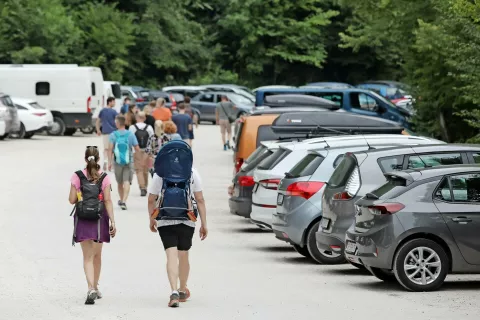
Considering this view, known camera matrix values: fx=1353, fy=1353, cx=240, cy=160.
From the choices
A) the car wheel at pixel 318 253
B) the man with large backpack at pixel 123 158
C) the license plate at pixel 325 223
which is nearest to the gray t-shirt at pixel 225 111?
the man with large backpack at pixel 123 158

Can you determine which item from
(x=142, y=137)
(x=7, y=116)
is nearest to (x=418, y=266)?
(x=142, y=137)

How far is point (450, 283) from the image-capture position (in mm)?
14422

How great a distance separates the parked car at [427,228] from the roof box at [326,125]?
8679 mm

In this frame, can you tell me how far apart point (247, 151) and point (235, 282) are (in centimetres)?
846

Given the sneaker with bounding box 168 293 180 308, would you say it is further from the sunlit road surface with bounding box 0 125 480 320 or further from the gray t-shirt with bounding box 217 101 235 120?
the gray t-shirt with bounding box 217 101 235 120

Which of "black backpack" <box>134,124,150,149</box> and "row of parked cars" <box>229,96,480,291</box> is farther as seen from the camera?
"black backpack" <box>134,124,150,149</box>

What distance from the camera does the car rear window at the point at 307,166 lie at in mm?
16578

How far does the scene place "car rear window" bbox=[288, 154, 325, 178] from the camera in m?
16.6

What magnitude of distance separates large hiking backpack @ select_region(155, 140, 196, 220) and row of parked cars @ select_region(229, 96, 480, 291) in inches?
89.7

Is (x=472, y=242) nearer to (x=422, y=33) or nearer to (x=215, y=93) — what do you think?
(x=422, y=33)

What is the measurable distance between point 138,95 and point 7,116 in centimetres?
1900

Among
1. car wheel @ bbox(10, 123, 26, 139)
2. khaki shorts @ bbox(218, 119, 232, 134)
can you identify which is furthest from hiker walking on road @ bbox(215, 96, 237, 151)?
car wheel @ bbox(10, 123, 26, 139)

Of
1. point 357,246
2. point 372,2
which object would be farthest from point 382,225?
point 372,2

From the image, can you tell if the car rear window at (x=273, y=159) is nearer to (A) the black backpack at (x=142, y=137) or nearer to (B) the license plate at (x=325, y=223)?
(B) the license plate at (x=325, y=223)
